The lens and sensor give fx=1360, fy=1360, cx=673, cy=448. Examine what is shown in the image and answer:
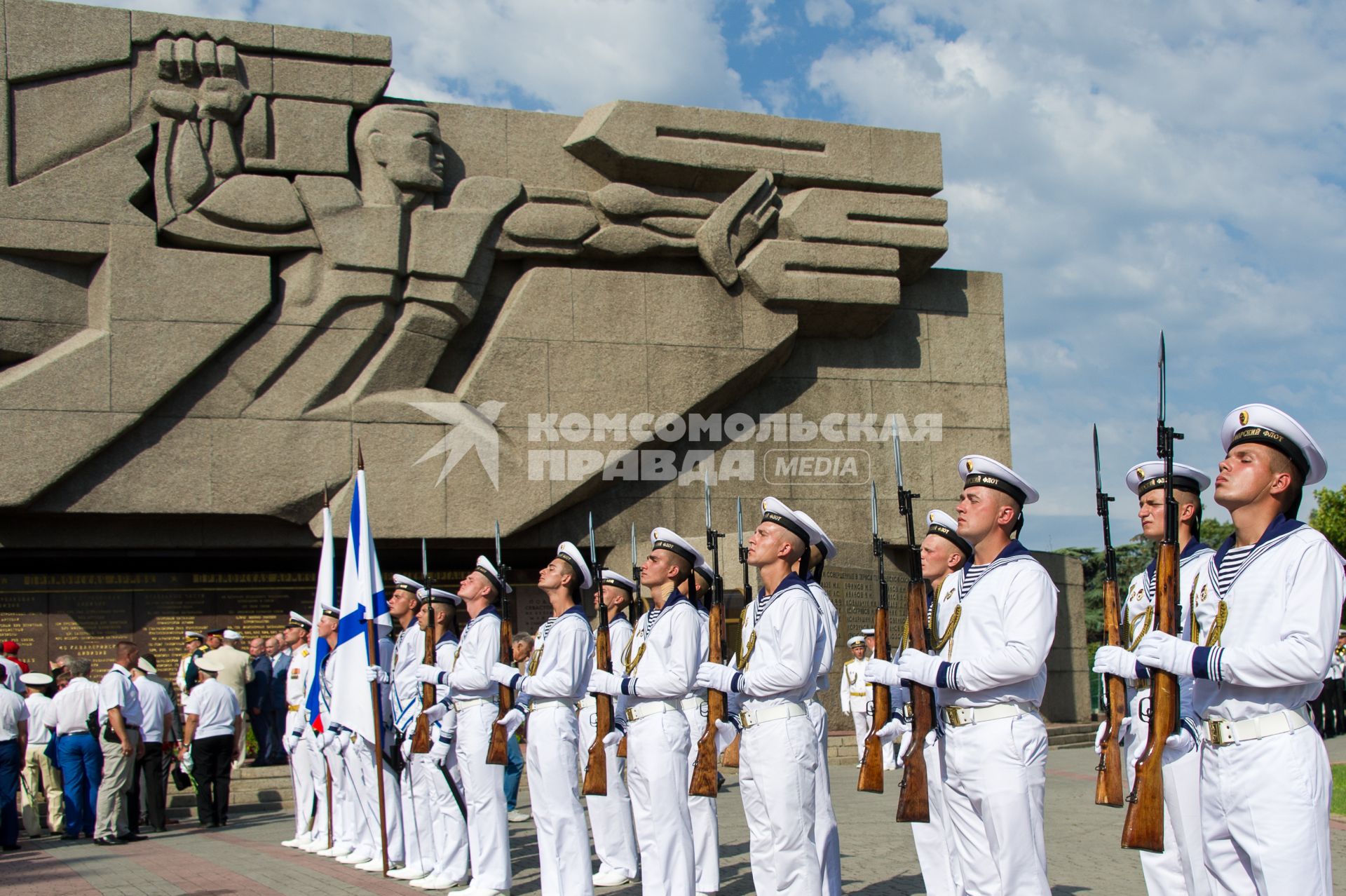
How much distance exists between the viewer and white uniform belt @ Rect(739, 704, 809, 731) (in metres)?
5.94

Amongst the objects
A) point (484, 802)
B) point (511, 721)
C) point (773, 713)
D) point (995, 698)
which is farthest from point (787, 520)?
point (484, 802)

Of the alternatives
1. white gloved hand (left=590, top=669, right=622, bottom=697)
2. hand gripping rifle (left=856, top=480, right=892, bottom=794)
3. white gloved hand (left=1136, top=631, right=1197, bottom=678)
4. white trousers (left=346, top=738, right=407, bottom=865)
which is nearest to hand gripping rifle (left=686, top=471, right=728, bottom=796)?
white gloved hand (left=590, top=669, right=622, bottom=697)

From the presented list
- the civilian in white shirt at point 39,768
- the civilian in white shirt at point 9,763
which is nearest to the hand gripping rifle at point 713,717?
the civilian in white shirt at point 9,763

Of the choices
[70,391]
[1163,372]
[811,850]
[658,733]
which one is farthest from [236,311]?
[1163,372]

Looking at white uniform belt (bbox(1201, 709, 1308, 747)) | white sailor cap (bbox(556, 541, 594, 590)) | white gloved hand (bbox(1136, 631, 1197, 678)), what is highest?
white sailor cap (bbox(556, 541, 594, 590))

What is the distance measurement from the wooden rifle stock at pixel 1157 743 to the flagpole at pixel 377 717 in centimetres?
569

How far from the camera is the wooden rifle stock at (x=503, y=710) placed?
7.77 m

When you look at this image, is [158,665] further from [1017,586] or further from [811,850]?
[1017,586]

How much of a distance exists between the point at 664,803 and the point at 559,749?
0.82m

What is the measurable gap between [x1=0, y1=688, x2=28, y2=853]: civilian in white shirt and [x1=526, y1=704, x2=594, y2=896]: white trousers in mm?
6072

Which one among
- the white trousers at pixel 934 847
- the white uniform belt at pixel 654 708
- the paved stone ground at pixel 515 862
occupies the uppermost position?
the white uniform belt at pixel 654 708

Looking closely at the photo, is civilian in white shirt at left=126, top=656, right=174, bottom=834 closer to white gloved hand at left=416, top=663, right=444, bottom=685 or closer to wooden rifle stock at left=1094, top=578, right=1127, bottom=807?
white gloved hand at left=416, top=663, right=444, bottom=685

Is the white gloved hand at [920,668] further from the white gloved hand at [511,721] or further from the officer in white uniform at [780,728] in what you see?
the white gloved hand at [511,721]

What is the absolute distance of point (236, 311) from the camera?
14.8 meters
